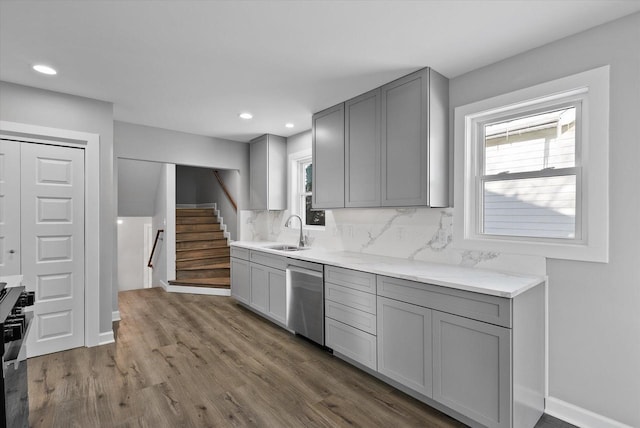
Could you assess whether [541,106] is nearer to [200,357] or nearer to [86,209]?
[200,357]

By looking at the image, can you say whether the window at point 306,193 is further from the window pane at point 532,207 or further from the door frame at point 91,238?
the door frame at point 91,238

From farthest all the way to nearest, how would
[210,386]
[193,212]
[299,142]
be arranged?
1. [193,212]
2. [299,142]
3. [210,386]

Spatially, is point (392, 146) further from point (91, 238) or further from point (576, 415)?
point (91, 238)

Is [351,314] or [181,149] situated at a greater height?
[181,149]

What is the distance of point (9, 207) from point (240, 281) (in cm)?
249

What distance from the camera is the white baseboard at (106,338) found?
324 cm

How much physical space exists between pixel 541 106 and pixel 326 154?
192 cm

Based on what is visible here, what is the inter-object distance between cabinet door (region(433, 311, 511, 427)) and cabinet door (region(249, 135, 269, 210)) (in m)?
3.25

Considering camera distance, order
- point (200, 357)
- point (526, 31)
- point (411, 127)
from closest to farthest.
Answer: point (526, 31)
point (411, 127)
point (200, 357)

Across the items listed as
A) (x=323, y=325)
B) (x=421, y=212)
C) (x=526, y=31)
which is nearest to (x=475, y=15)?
(x=526, y=31)

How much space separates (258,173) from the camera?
4.90 metres

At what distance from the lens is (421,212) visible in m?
2.99

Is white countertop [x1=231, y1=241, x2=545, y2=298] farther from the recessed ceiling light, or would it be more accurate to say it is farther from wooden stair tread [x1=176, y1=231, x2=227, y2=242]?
wooden stair tread [x1=176, y1=231, x2=227, y2=242]

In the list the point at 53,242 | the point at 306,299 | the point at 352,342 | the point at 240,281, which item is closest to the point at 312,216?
the point at 240,281
